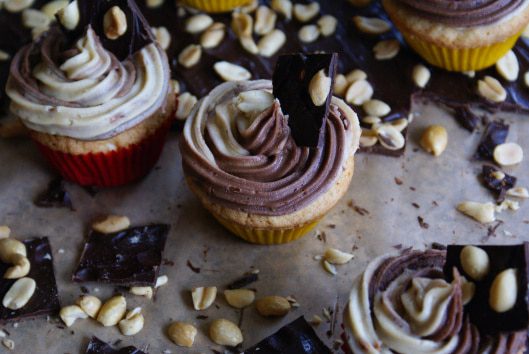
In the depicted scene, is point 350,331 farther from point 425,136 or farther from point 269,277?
point 425,136

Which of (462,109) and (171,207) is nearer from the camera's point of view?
(171,207)

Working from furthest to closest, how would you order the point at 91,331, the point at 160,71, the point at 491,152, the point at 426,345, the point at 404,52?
the point at 404,52, the point at 491,152, the point at 160,71, the point at 91,331, the point at 426,345

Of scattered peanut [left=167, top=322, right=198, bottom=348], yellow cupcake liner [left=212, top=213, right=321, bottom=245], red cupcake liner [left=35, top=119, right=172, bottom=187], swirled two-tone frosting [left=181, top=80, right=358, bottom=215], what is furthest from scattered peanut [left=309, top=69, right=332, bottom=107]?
scattered peanut [left=167, top=322, right=198, bottom=348]

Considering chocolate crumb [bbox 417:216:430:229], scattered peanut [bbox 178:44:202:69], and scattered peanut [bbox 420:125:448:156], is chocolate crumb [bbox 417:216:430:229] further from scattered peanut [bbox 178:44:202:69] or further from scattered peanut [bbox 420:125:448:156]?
scattered peanut [bbox 178:44:202:69]

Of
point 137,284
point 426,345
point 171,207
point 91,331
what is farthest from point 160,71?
point 426,345

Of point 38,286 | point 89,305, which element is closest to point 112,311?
point 89,305

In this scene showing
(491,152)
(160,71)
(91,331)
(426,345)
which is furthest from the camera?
(491,152)
